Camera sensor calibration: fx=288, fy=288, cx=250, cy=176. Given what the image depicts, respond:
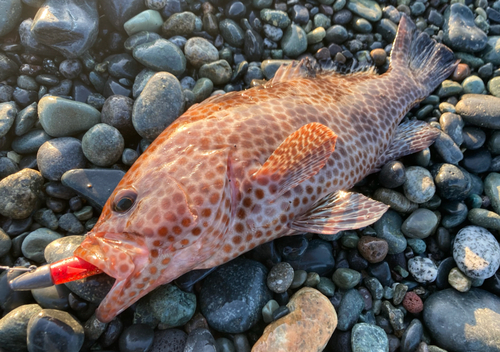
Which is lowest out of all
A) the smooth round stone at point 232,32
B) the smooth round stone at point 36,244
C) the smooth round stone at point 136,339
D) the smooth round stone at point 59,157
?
the smooth round stone at point 136,339

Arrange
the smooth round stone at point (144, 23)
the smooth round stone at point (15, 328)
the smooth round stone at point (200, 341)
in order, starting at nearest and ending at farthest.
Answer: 1. the smooth round stone at point (15, 328)
2. the smooth round stone at point (200, 341)
3. the smooth round stone at point (144, 23)

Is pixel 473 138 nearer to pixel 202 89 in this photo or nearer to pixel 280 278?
pixel 280 278

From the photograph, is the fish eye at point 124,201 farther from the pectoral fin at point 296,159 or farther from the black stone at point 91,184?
the pectoral fin at point 296,159

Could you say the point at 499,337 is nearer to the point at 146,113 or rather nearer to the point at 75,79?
the point at 146,113

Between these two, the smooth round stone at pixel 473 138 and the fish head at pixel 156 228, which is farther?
the smooth round stone at pixel 473 138

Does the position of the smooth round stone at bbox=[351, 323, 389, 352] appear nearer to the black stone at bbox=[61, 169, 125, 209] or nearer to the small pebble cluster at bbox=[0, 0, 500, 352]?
the small pebble cluster at bbox=[0, 0, 500, 352]

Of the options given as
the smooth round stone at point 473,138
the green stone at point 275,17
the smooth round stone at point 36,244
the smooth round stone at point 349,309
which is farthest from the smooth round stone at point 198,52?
the smooth round stone at point 473,138

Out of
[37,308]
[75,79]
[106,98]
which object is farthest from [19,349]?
[75,79]
